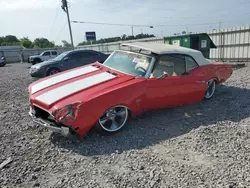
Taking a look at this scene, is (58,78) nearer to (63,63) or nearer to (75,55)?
(63,63)

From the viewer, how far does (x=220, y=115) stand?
4.26 meters

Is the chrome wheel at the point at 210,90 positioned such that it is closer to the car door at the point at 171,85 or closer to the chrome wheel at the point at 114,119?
the car door at the point at 171,85

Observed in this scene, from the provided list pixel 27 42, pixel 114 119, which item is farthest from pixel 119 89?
pixel 27 42

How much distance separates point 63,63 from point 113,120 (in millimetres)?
7086

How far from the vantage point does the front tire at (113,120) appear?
3.39 metres

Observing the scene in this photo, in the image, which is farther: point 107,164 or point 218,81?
point 218,81

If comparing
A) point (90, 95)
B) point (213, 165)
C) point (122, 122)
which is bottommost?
point (213, 165)

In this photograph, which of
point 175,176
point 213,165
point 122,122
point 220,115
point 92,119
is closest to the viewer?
point 175,176

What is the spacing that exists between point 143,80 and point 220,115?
1.93 metres

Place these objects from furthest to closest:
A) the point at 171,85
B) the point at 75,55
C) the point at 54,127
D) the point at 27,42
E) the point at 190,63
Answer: the point at 27,42, the point at 75,55, the point at 190,63, the point at 171,85, the point at 54,127

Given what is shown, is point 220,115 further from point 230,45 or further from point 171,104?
point 230,45

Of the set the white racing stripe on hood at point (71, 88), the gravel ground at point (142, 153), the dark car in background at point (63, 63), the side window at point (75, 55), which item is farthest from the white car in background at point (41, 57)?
the white racing stripe on hood at point (71, 88)

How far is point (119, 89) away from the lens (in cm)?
341

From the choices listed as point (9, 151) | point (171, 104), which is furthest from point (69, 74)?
point (171, 104)
